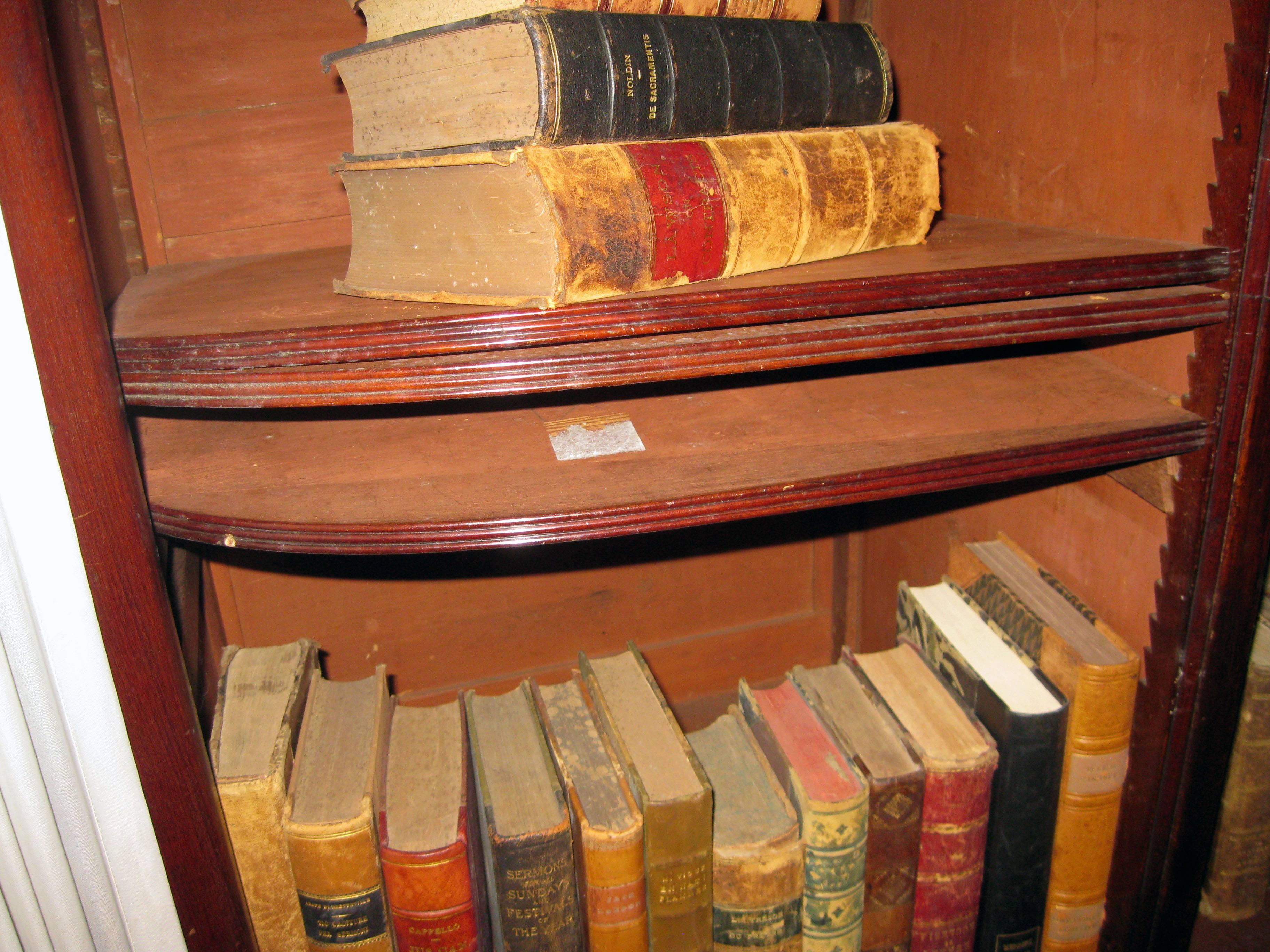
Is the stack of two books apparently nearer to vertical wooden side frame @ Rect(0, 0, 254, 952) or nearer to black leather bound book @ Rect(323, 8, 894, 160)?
black leather bound book @ Rect(323, 8, 894, 160)

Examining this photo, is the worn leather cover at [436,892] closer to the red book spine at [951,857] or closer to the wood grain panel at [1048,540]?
the red book spine at [951,857]

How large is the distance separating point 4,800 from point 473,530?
0.38m

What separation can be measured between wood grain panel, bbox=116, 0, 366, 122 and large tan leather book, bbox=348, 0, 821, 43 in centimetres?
27

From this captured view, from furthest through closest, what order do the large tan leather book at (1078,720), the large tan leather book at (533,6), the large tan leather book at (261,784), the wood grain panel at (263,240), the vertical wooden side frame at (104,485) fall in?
the wood grain panel at (263,240)
the large tan leather book at (1078,720)
the large tan leather book at (261,784)
the large tan leather book at (533,6)
the vertical wooden side frame at (104,485)

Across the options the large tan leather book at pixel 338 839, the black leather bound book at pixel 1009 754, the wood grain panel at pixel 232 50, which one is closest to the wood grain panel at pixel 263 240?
the wood grain panel at pixel 232 50

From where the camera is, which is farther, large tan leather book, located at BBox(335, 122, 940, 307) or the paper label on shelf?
the paper label on shelf

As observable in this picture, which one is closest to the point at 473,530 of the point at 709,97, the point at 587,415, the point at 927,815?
the point at 587,415

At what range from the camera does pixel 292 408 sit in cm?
75

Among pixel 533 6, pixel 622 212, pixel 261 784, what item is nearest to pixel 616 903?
pixel 261 784

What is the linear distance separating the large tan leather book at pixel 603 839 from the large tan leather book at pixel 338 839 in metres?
0.17

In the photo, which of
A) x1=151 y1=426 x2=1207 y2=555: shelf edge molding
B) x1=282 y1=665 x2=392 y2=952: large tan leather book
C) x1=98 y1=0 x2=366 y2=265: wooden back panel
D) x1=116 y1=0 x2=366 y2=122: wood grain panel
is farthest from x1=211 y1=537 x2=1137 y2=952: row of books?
x1=116 y1=0 x2=366 y2=122: wood grain panel

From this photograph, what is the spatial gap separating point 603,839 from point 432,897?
0.15 m

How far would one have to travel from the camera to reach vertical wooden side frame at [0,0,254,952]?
18.6 inches

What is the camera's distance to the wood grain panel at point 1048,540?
2.67ft
